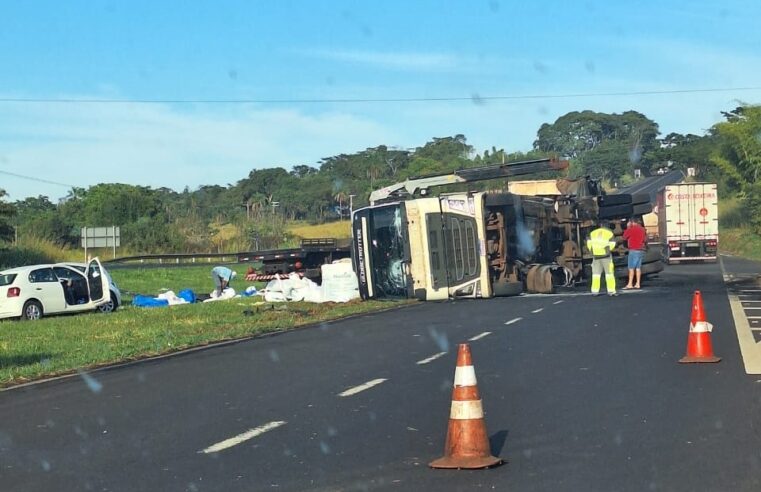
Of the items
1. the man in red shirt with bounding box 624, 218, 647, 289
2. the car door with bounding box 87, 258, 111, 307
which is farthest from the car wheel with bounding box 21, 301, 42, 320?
the man in red shirt with bounding box 624, 218, 647, 289

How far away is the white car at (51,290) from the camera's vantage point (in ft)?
81.5

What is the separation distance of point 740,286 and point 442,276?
833cm

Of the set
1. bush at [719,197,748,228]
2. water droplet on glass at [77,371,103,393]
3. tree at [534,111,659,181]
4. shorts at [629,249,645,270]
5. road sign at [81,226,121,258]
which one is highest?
tree at [534,111,659,181]

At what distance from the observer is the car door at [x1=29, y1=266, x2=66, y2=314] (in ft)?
82.9

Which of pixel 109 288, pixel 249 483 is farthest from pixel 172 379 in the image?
pixel 109 288

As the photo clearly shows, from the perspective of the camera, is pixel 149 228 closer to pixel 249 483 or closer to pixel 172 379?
pixel 172 379

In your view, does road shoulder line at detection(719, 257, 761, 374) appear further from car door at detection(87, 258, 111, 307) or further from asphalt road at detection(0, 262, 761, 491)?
car door at detection(87, 258, 111, 307)

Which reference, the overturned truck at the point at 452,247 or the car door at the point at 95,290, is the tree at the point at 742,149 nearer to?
the overturned truck at the point at 452,247

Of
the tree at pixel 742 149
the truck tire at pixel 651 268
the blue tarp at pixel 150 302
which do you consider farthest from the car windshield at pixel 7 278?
the tree at pixel 742 149

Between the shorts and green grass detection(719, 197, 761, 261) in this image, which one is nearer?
the shorts

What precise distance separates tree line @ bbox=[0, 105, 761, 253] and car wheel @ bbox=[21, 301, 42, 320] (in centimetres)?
1387

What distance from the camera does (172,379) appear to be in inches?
485

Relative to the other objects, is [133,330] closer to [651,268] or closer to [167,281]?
[651,268]

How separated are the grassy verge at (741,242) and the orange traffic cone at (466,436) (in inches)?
1899
